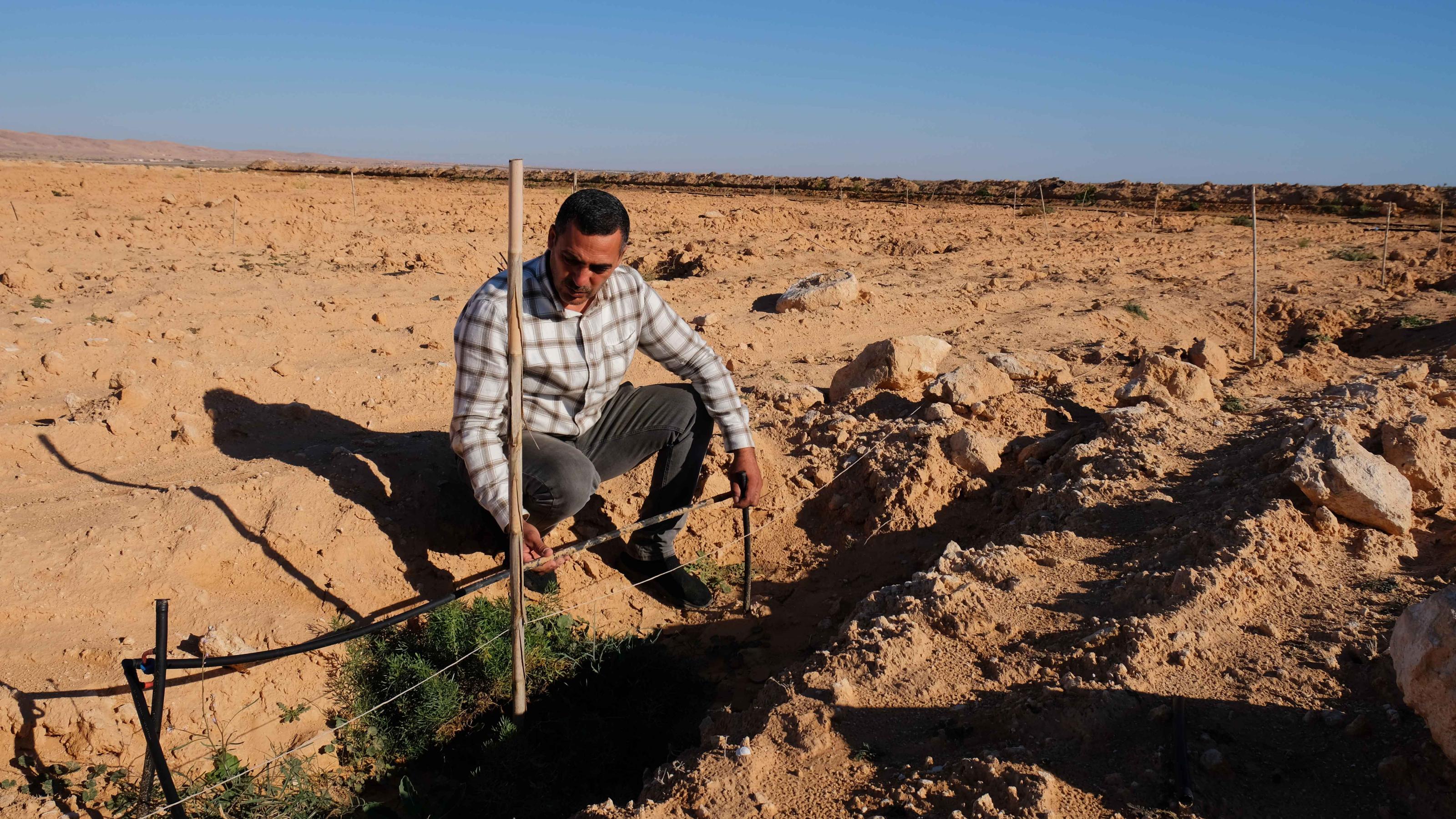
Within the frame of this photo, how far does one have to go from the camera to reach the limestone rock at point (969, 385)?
450 cm

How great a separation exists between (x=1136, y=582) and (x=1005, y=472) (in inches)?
52.8

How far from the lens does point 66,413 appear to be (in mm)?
4504

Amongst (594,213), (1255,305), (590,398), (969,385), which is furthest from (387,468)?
(1255,305)

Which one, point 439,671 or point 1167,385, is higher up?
point 1167,385

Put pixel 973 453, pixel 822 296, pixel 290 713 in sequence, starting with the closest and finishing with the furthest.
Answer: pixel 290 713 < pixel 973 453 < pixel 822 296

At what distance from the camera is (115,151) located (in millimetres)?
82750

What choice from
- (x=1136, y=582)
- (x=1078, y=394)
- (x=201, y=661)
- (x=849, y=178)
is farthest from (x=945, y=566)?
(x=849, y=178)

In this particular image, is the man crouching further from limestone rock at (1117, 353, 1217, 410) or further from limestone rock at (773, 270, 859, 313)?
limestone rock at (773, 270, 859, 313)

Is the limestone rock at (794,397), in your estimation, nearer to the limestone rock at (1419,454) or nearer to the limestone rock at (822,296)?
the limestone rock at (822,296)

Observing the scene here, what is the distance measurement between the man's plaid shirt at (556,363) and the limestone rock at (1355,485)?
1839 millimetres

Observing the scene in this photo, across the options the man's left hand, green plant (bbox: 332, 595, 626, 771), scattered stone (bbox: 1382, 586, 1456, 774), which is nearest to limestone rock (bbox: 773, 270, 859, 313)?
the man's left hand

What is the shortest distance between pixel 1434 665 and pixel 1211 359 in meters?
3.53

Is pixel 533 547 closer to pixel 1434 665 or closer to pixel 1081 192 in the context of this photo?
pixel 1434 665

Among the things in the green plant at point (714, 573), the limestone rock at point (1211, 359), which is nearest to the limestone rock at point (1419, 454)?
the limestone rock at point (1211, 359)
